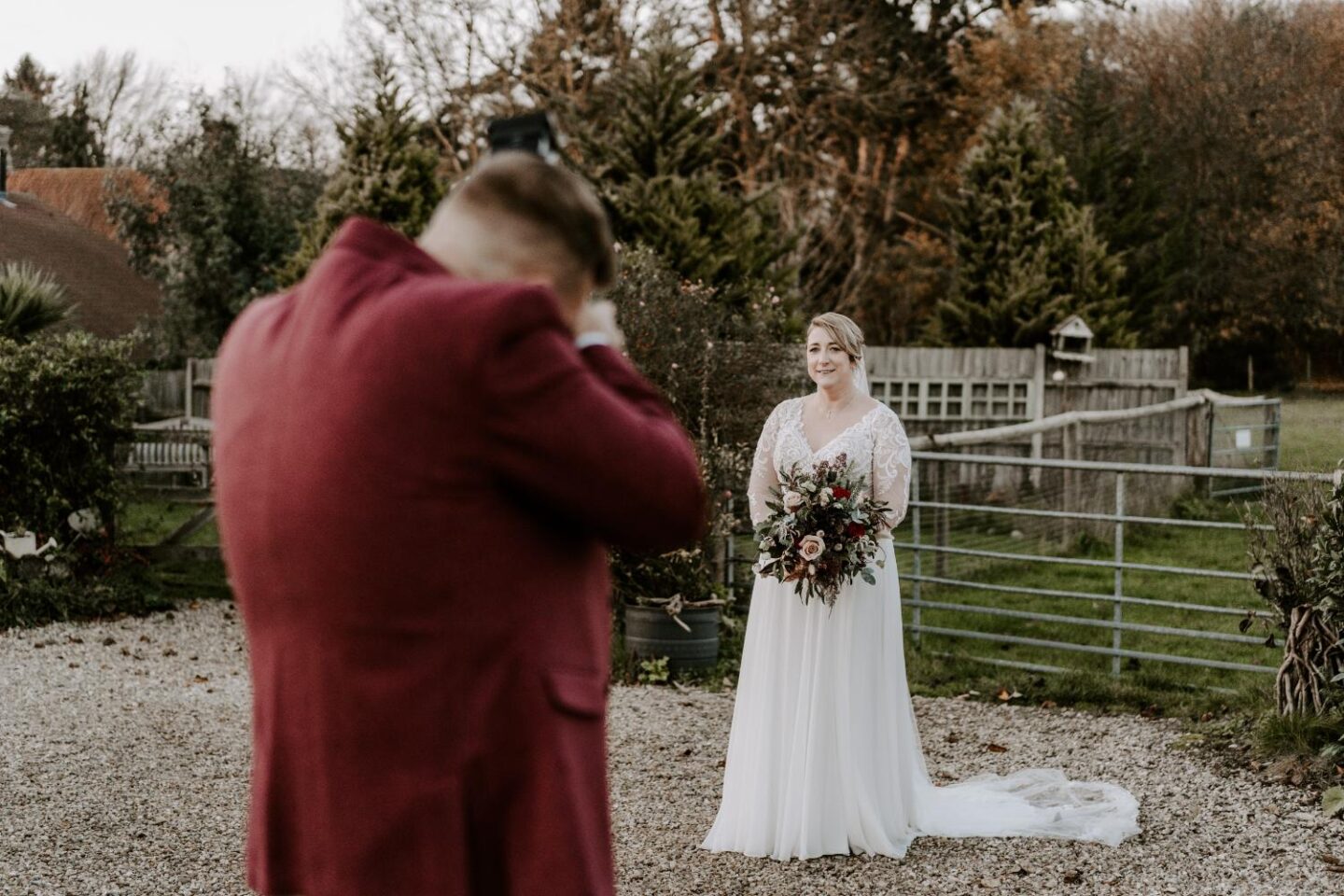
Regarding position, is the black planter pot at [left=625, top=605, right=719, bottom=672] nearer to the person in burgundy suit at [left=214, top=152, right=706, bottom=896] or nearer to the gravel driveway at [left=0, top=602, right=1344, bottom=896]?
the gravel driveway at [left=0, top=602, right=1344, bottom=896]

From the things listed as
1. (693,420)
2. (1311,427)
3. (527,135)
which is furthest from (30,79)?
(527,135)

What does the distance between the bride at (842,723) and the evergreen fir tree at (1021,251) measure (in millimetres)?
14925

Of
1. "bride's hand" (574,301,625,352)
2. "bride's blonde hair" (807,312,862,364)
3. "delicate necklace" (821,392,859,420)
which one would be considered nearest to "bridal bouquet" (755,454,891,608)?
"delicate necklace" (821,392,859,420)

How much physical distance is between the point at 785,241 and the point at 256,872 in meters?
16.9

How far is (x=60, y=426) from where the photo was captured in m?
10.7

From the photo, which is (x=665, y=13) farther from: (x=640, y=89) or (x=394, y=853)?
(x=394, y=853)

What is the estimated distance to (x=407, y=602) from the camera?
70.6 inches

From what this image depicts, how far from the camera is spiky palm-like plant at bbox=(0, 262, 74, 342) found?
11.2 m

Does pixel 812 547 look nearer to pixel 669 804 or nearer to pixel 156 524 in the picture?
pixel 669 804

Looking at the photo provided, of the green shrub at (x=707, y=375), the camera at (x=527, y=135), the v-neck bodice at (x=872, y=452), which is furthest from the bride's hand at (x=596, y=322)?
the green shrub at (x=707, y=375)

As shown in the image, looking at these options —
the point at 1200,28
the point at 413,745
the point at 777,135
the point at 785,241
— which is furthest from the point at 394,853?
the point at 1200,28

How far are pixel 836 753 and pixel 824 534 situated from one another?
0.87 metres

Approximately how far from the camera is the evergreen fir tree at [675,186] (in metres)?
15.9

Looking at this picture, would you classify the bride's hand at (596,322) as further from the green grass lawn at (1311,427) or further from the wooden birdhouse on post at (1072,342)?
the wooden birdhouse on post at (1072,342)
